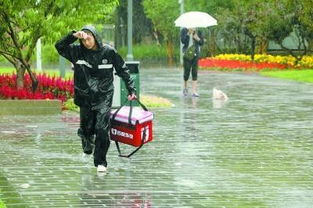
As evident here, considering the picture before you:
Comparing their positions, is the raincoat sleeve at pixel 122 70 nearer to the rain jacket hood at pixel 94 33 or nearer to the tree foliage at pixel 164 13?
the rain jacket hood at pixel 94 33

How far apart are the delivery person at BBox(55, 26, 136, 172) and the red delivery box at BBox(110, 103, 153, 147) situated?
5.6 inches

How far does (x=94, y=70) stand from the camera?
1139 centimetres

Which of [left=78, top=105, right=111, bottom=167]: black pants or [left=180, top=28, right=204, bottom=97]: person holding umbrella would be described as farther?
[left=180, top=28, right=204, bottom=97]: person holding umbrella

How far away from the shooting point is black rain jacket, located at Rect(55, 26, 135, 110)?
37.3 feet

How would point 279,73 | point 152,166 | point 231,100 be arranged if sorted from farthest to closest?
1. point 279,73
2. point 231,100
3. point 152,166

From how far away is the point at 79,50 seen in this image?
11.5 meters

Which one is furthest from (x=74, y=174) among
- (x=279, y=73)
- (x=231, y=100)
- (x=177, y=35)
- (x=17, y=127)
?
(x=177, y=35)

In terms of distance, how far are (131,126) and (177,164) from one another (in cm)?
128

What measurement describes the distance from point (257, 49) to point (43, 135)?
36437 millimetres

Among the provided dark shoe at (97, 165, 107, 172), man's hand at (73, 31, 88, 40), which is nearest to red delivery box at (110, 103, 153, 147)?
dark shoe at (97, 165, 107, 172)

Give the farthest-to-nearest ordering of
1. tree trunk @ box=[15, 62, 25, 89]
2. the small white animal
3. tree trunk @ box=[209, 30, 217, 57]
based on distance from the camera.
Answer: tree trunk @ box=[209, 30, 217, 57], the small white animal, tree trunk @ box=[15, 62, 25, 89]

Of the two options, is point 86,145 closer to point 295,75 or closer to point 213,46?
point 295,75

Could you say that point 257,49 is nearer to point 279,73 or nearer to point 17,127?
point 279,73

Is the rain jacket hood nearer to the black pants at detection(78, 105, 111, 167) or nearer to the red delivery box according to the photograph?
the black pants at detection(78, 105, 111, 167)
